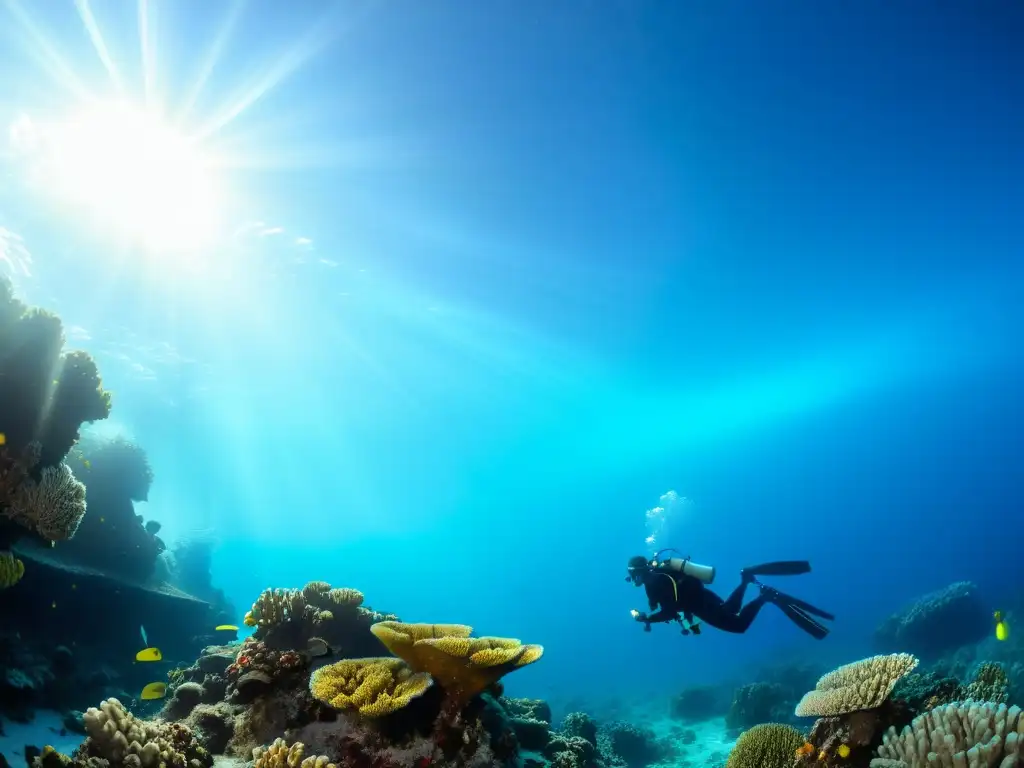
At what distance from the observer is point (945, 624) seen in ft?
70.2

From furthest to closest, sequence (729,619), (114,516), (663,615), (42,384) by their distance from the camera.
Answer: (114,516) → (729,619) → (663,615) → (42,384)

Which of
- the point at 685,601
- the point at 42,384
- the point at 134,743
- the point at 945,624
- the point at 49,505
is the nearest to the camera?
the point at 134,743

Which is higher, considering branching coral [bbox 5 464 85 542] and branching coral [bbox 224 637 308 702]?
branching coral [bbox 5 464 85 542]

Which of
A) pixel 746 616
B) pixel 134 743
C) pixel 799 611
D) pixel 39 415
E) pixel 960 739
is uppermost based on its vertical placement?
pixel 39 415

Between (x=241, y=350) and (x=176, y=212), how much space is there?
13371 millimetres

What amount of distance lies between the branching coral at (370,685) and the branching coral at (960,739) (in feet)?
13.9

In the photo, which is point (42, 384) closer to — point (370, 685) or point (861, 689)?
point (370, 685)

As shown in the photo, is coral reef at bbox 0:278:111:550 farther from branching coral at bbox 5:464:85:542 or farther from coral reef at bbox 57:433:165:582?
coral reef at bbox 57:433:165:582

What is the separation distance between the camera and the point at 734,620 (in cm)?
933

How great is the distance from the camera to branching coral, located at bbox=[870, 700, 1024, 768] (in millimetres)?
3559

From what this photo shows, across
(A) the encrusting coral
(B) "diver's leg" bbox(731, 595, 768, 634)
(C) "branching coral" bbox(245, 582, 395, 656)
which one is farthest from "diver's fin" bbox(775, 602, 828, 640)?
(A) the encrusting coral

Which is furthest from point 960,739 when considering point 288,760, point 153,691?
point 153,691

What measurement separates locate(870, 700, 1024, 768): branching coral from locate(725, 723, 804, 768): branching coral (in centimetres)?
108

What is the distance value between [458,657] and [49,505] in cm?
758
